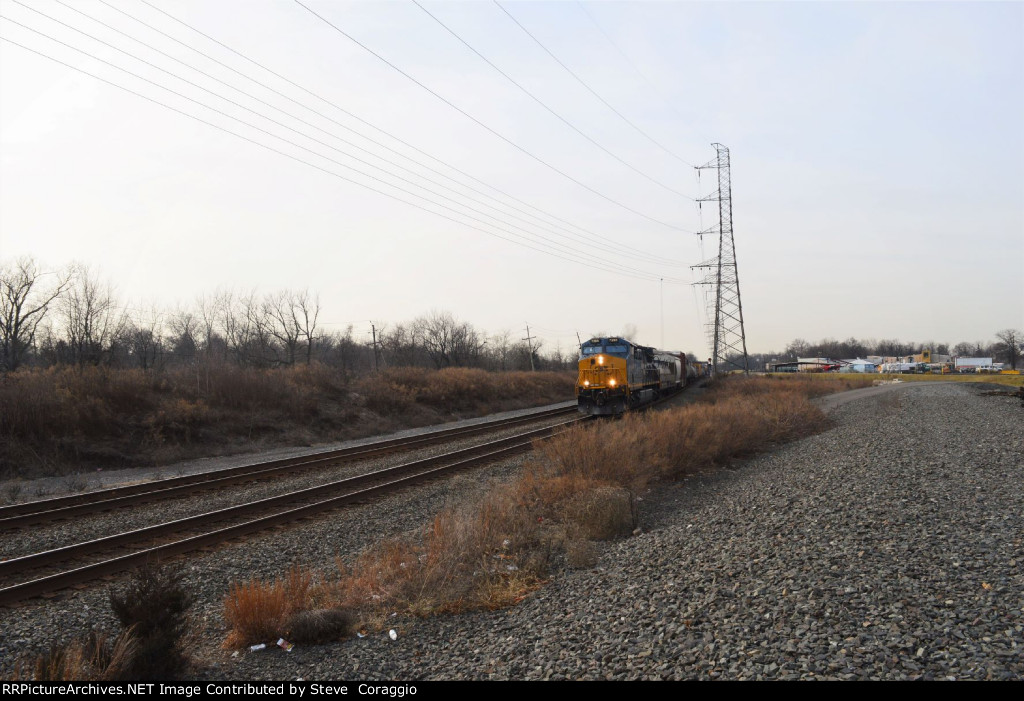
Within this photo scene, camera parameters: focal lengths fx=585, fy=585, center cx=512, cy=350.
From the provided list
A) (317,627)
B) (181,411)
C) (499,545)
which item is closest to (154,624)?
(317,627)

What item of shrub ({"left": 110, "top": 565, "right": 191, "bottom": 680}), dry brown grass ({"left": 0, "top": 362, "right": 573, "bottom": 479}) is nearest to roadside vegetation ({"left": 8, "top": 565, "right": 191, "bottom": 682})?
shrub ({"left": 110, "top": 565, "right": 191, "bottom": 680})

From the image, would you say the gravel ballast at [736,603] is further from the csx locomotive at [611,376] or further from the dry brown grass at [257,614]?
the csx locomotive at [611,376]

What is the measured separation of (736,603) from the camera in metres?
5.41

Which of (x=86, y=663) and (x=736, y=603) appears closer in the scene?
(x=86, y=663)

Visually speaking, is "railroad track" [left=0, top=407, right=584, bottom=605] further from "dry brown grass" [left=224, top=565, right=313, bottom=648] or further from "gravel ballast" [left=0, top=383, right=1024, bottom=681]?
"dry brown grass" [left=224, top=565, right=313, bottom=648]

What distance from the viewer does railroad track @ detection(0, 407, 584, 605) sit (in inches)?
289

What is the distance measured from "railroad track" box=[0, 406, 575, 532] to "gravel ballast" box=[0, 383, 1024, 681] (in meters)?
4.39

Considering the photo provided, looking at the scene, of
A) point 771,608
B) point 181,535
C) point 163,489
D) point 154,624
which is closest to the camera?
point 771,608

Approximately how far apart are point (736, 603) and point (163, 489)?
12425mm

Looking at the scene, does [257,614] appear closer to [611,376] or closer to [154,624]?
[154,624]

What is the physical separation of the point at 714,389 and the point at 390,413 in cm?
2350

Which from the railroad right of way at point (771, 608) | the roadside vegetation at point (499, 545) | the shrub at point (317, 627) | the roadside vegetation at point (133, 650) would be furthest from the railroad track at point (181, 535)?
the railroad right of way at point (771, 608)
